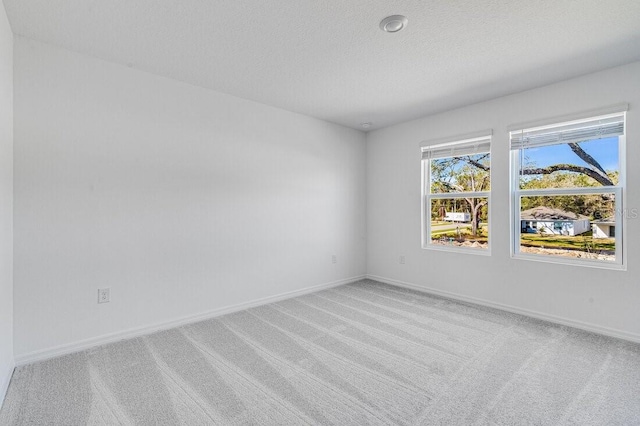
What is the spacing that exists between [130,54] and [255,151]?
1.48 m

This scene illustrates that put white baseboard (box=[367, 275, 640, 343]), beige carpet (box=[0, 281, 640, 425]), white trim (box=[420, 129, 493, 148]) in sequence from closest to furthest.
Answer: beige carpet (box=[0, 281, 640, 425]), white baseboard (box=[367, 275, 640, 343]), white trim (box=[420, 129, 493, 148])

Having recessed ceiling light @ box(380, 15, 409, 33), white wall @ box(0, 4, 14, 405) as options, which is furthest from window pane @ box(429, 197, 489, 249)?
white wall @ box(0, 4, 14, 405)

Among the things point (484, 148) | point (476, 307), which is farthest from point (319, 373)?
point (484, 148)

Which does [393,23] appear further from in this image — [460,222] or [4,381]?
[4,381]

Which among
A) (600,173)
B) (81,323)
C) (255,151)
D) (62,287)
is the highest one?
(255,151)

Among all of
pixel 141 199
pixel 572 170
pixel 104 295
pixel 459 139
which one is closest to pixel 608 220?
pixel 572 170

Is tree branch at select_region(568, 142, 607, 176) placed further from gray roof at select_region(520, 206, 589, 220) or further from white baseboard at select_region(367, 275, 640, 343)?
white baseboard at select_region(367, 275, 640, 343)

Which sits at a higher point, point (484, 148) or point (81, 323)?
point (484, 148)

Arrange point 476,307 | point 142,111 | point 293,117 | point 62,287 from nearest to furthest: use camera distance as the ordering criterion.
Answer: point 62,287 → point 142,111 → point 476,307 → point 293,117

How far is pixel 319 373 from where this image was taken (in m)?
2.13

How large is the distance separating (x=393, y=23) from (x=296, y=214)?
8.21 ft

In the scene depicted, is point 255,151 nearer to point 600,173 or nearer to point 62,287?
point 62,287

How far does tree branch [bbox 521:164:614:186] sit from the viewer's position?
2885 mm

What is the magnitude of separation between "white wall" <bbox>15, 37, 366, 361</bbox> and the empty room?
0.02m
